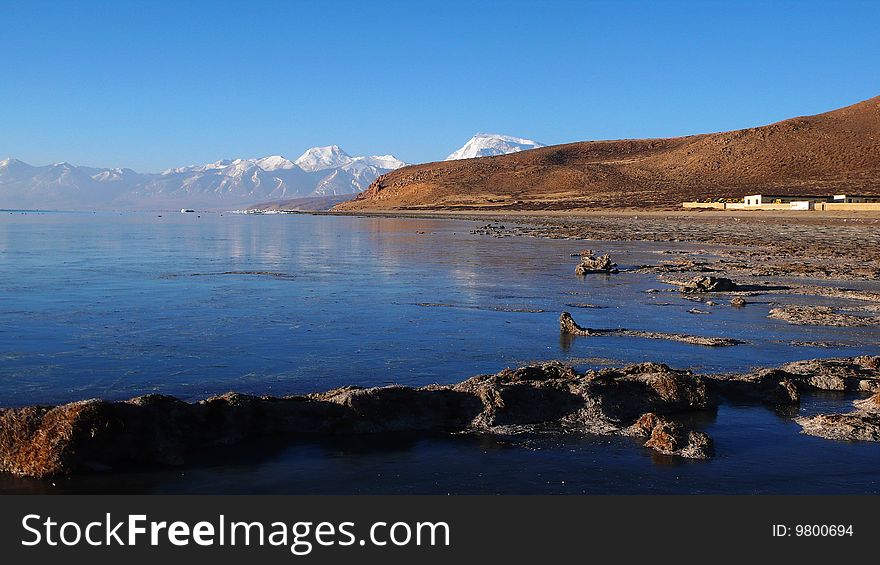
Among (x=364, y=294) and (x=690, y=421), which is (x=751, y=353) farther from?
(x=364, y=294)

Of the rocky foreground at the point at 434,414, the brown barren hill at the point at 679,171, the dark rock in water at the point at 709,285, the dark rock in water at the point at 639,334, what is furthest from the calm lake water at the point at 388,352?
the brown barren hill at the point at 679,171

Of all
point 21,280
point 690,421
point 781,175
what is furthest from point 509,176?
point 690,421

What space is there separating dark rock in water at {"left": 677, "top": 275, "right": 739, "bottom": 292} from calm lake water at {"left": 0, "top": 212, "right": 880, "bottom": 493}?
1.04 m

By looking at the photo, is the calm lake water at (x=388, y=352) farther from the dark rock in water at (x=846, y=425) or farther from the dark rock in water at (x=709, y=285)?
the dark rock in water at (x=709, y=285)

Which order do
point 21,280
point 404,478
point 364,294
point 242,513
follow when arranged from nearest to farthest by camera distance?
point 242,513, point 404,478, point 364,294, point 21,280

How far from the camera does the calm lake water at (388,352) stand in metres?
8.02

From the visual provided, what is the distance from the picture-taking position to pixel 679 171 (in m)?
155

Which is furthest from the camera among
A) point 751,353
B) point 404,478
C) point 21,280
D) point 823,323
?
point 21,280

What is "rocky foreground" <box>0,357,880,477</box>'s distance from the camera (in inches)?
321

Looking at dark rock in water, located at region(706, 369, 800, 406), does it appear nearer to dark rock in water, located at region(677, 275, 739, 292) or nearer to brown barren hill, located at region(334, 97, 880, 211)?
dark rock in water, located at region(677, 275, 739, 292)

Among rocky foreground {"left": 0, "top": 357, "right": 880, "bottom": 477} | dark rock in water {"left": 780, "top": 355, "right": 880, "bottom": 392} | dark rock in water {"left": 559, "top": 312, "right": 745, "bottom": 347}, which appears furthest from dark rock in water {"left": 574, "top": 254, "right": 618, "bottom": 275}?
rocky foreground {"left": 0, "top": 357, "right": 880, "bottom": 477}

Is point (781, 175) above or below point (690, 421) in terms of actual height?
above

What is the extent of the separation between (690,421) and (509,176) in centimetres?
17313

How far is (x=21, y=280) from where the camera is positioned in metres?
25.6
